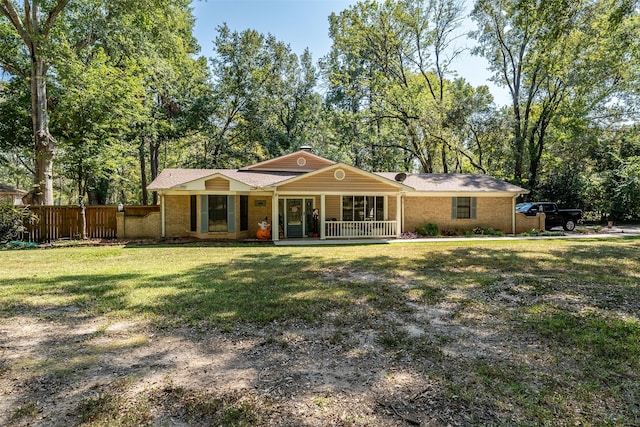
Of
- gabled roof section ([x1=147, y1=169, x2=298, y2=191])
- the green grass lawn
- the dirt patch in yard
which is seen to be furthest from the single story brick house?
the dirt patch in yard

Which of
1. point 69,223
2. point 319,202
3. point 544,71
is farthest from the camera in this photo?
point 544,71

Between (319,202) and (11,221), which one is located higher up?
(319,202)

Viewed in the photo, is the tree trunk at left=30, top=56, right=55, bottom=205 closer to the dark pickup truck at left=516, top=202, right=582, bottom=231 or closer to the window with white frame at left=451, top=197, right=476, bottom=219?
the window with white frame at left=451, top=197, right=476, bottom=219

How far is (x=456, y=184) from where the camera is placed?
19.2m

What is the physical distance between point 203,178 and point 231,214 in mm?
1961

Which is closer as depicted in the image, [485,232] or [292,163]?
[485,232]

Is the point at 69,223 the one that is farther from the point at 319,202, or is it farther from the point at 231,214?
the point at 319,202

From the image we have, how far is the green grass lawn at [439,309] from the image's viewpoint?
296 centimetres

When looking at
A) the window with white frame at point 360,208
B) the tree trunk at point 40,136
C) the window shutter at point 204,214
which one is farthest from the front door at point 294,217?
the tree trunk at point 40,136

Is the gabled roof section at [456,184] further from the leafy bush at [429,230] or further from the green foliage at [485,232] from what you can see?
the green foliage at [485,232]

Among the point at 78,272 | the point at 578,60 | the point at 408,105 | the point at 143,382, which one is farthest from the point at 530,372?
the point at 578,60

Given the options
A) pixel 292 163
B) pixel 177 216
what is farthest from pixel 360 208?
pixel 177 216

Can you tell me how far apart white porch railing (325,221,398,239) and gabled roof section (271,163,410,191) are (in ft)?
5.63

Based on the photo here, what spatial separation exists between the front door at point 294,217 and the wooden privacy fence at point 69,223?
7674 millimetres
